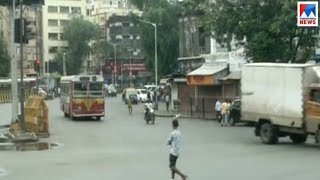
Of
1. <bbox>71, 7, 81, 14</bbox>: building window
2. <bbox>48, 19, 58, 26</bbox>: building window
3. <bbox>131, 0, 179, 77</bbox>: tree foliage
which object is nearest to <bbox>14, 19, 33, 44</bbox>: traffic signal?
<bbox>131, 0, 179, 77</bbox>: tree foliage

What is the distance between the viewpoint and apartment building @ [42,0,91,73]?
513 ft

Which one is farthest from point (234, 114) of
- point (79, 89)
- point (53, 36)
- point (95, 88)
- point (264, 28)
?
point (53, 36)

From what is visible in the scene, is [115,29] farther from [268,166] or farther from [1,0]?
[268,166]

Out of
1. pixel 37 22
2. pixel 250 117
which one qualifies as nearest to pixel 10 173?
pixel 250 117

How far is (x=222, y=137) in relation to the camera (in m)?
31.1

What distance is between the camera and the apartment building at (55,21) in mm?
156375

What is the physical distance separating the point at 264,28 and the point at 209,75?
503 inches

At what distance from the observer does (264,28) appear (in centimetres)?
3862

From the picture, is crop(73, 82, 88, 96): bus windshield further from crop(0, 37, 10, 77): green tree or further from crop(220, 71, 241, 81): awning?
crop(0, 37, 10, 77): green tree

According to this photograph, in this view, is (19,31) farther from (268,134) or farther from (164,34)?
(164,34)

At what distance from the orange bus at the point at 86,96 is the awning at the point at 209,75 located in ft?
30.7

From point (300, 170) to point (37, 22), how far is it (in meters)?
133

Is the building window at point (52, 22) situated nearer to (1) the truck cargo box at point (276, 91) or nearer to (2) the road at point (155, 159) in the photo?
(2) the road at point (155, 159)

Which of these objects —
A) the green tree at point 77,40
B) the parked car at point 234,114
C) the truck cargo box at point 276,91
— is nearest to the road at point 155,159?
the truck cargo box at point 276,91
